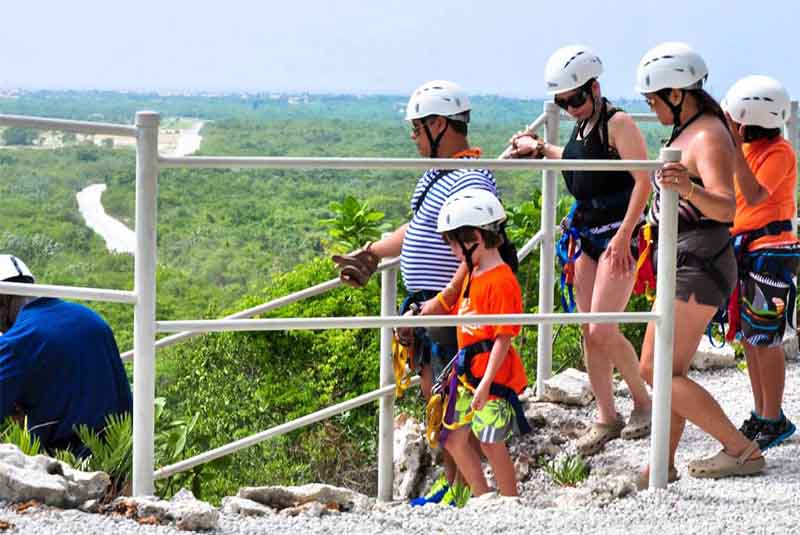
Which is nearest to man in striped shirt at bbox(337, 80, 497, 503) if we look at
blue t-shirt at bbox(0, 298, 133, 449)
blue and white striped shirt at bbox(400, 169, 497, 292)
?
blue and white striped shirt at bbox(400, 169, 497, 292)

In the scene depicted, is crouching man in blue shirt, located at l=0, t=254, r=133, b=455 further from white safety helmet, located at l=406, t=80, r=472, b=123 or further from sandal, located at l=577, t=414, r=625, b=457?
sandal, located at l=577, t=414, r=625, b=457

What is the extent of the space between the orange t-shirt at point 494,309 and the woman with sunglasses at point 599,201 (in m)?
0.44

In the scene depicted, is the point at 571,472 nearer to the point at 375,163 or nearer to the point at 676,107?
the point at 676,107

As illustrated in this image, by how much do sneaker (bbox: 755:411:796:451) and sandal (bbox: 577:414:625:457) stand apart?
64cm

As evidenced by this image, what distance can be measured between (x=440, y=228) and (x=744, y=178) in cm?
109

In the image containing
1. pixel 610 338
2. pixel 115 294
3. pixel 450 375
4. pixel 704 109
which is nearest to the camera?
pixel 115 294

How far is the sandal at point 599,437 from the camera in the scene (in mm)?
5582

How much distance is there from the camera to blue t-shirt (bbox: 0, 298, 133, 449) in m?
4.66

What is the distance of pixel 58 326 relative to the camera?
15.6 feet

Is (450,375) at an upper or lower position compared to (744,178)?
lower

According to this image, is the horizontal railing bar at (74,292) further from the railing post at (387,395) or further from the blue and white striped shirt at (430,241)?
the railing post at (387,395)

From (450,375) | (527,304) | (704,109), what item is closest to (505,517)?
(450,375)

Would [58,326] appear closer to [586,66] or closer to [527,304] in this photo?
[586,66]

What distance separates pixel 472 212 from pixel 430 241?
35cm
